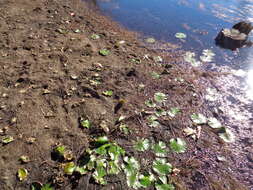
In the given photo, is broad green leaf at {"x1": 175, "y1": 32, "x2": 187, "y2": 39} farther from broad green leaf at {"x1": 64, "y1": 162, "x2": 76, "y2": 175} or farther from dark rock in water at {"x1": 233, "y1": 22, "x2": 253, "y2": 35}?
broad green leaf at {"x1": 64, "y1": 162, "x2": 76, "y2": 175}

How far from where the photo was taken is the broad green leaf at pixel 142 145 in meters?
3.52

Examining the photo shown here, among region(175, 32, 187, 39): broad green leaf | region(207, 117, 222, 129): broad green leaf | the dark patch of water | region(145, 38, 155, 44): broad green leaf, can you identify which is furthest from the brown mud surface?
region(175, 32, 187, 39): broad green leaf

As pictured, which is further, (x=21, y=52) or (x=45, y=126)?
(x=21, y=52)

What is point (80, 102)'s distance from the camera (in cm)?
408

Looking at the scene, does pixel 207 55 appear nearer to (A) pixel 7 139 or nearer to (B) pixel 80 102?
(B) pixel 80 102

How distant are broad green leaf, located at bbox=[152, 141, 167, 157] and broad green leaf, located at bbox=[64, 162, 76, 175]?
1333mm

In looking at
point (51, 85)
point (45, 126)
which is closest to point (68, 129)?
point (45, 126)

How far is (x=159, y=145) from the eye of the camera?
3648 millimetres

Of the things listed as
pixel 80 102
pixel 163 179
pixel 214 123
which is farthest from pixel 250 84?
pixel 80 102

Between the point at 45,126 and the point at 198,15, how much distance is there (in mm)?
8904

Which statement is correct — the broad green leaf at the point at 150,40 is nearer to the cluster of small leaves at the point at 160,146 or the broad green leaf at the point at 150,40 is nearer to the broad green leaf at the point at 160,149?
the cluster of small leaves at the point at 160,146

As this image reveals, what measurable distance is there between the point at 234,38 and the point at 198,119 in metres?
4.76

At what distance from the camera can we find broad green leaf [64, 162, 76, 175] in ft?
9.93

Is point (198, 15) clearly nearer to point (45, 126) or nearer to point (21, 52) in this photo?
point (21, 52)
